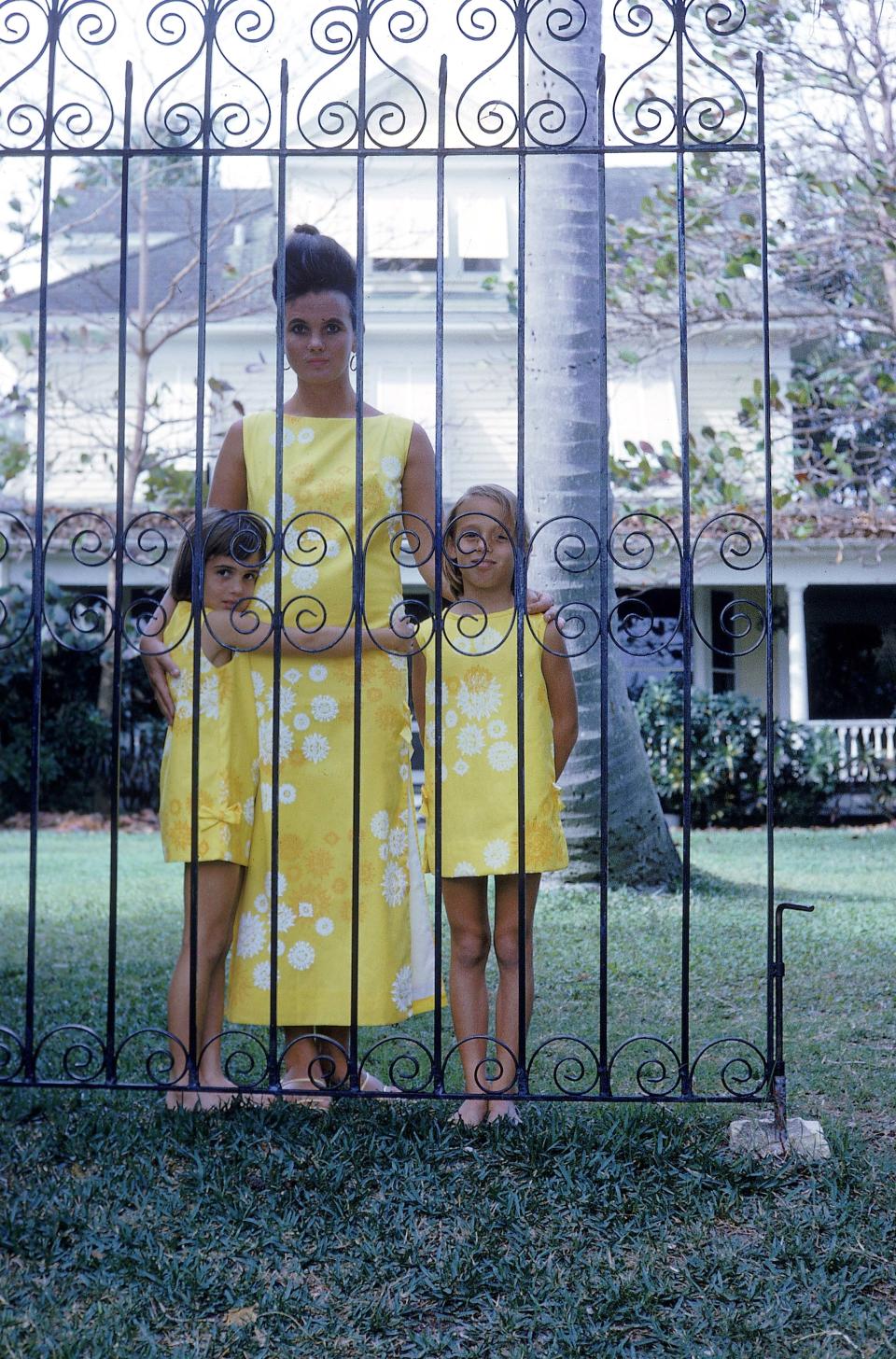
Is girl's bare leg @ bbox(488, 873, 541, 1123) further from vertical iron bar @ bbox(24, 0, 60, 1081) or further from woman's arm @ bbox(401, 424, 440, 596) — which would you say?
vertical iron bar @ bbox(24, 0, 60, 1081)

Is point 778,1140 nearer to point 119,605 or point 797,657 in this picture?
point 119,605

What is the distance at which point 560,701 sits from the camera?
3.30 m

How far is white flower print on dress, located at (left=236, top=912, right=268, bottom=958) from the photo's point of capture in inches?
129

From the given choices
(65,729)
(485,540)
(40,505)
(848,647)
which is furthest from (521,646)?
(848,647)

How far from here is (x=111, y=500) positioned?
1578 centimetres

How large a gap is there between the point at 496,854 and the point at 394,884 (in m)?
0.28

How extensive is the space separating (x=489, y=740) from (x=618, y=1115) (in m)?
0.94

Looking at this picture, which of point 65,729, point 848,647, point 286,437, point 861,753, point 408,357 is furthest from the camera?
point 848,647

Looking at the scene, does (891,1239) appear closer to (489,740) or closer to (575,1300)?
(575,1300)

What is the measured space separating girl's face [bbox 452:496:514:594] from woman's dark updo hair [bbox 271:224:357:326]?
558 millimetres

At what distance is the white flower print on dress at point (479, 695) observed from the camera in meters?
3.27

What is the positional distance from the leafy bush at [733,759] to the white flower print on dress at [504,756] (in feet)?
28.5

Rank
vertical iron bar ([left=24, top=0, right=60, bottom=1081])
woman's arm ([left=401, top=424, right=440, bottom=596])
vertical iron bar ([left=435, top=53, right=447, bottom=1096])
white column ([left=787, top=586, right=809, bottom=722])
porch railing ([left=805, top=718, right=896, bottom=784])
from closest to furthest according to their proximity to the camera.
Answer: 1. vertical iron bar ([left=435, top=53, right=447, bottom=1096])
2. vertical iron bar ([left=24, top=0, right=60, bottom=1081])
3. woman's arm ([left=401, top=424, right=440, bottom=596])
4. porch railing ([left=805, top=718, right=896, bottom=784])
5. white column ([left=787, top=586, right=809, bottom=722])

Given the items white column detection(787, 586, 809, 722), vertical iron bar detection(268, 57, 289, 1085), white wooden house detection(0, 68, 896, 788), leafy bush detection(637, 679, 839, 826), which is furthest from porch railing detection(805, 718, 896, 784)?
vertical iron bar detection(268, 57, 289, 1085)
